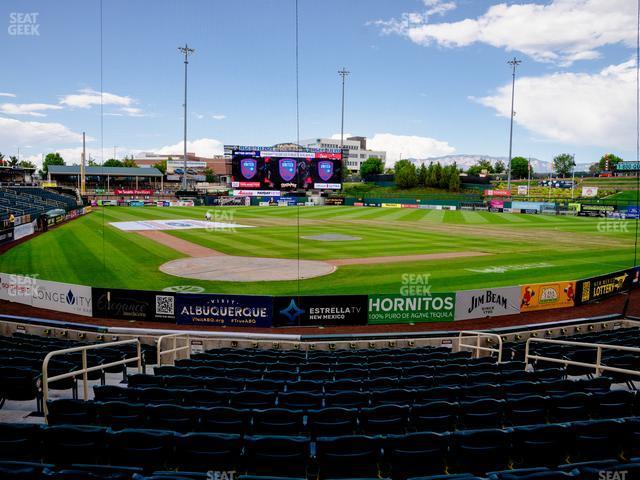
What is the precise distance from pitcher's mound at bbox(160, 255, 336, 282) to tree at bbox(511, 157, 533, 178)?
6835 inches

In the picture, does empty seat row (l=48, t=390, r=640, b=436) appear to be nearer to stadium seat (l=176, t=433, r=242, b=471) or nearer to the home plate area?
stadium seat (l=176, t=433, r=242, b=471)

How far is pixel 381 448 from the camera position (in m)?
5.41

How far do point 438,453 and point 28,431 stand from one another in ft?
15.4

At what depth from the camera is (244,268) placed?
92.1 feet

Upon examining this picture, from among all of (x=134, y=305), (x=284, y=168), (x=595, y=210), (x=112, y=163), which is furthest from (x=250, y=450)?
(x=112, y=163)

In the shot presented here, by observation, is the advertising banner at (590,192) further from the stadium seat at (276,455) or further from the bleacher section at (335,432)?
the stadium seat at (276,455)

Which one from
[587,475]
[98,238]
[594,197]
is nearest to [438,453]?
[587,475]

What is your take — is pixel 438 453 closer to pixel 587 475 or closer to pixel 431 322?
pixel 587 475

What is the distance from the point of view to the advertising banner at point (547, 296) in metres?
21.2

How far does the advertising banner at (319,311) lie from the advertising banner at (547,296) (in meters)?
7.88

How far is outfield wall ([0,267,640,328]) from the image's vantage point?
1834 centimetres

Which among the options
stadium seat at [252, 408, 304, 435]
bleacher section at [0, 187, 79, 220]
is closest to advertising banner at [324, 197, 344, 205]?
bleacher section at [0, 187, 79, 220]

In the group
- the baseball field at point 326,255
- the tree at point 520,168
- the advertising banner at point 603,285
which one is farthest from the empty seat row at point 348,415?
the tree at point 520,168

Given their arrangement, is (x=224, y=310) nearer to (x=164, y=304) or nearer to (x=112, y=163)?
(x=164, y=304)
